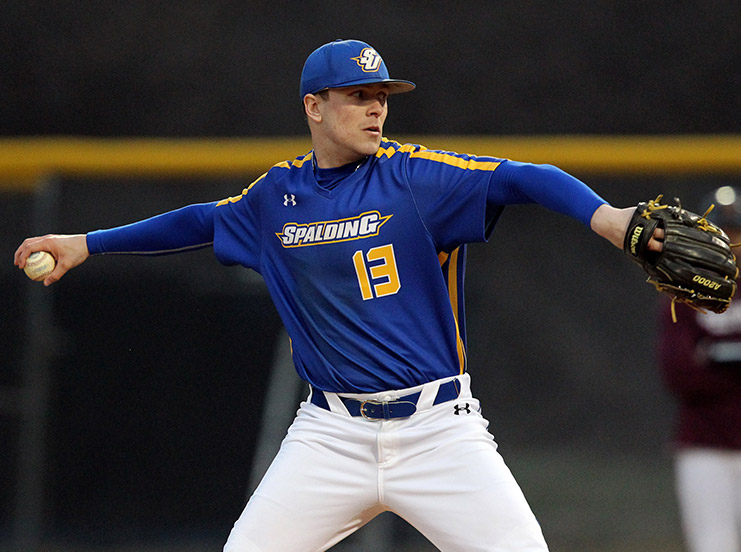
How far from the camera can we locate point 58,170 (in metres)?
5.32

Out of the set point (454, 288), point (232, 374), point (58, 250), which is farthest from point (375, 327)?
point (232, 374)

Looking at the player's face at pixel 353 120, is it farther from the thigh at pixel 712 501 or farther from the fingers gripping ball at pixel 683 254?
the thigh at pixel 712 501

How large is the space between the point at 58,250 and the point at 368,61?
3.59ft

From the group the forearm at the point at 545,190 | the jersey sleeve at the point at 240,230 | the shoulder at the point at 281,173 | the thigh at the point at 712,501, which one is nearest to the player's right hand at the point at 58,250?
the jersey sleeve at the point at 240,230

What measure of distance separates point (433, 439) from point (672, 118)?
20.9ft

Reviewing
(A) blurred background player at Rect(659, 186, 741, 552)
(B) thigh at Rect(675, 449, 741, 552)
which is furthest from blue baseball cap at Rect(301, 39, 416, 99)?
(B) thigh at Rect(675, 449, 741, 552)

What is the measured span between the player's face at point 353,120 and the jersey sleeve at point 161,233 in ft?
1.54

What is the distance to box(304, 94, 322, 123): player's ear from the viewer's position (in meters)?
2.94

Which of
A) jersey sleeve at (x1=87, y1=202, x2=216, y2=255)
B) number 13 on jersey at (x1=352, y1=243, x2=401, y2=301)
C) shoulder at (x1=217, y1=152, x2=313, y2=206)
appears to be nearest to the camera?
number 13 on jersey at (x1=352, y1=243, x2=401, y2=301)

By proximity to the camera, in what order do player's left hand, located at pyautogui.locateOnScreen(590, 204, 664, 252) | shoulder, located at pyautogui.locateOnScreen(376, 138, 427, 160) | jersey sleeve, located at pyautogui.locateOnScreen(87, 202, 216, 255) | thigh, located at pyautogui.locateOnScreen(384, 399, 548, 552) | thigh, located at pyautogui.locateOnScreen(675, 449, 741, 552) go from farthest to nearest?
thigh, located at pyautogui.locateOnScreen(675, 449, 741, 552) < jersey sleeve, located at pyautogui.locateOnScreen(87, 202, 216, 255) < shoulder, located at pyautogui.locateOnScreen(376, 138, 427, 160) < thigh, located at pyautogui.locateOnScreen(384, 399, 548, 552) < player's left hand, located at pyautogui.locateOnScreen(590, 204, 664, 252)

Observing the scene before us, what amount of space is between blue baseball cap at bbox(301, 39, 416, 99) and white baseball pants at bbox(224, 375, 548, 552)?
85cm

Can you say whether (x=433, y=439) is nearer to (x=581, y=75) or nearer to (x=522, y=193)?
(x=522, y=193)

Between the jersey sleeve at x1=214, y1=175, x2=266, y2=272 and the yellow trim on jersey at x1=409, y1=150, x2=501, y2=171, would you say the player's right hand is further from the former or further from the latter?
the yellow trim on jersey at x1=409, y1=150, x2=501, y2=171

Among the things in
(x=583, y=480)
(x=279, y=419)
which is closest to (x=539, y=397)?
(x=583, y=480)
